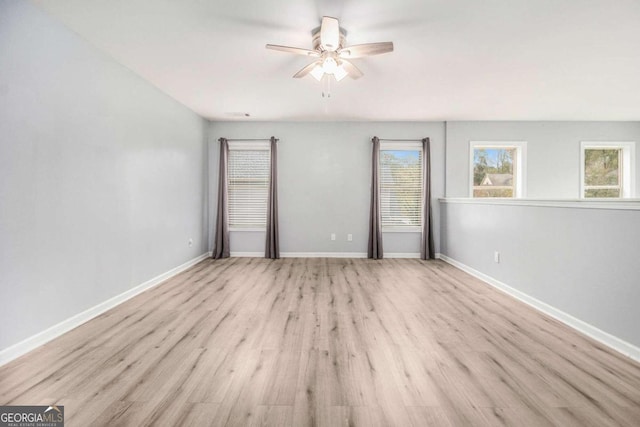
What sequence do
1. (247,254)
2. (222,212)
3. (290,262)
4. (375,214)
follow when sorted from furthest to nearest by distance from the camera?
1. (247,254)
2. (222,212)
3. (375,214)
4. (290,262)

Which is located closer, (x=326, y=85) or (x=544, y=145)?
(x=326, y=85)

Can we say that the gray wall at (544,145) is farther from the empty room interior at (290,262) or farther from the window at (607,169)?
the empty room interior at (290,262)

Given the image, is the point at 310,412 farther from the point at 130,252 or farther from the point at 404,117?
the point at 404,117

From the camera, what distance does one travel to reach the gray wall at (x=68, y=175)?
1913mm

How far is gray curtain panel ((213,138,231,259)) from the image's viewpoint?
5238 mm

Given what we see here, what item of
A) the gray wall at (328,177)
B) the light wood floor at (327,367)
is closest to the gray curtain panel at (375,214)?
the gray wall at (328,177)

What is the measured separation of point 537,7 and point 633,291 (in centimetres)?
223

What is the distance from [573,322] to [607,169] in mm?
4821

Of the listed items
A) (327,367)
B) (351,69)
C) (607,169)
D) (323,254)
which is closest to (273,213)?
(323,254)

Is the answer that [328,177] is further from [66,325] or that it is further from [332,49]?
[66,325]

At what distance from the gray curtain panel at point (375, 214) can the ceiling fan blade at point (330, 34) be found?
292cm

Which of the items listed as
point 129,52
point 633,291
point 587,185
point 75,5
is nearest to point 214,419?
point 633,291

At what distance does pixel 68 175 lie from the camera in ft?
7.68

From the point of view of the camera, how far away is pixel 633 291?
6.46ft
